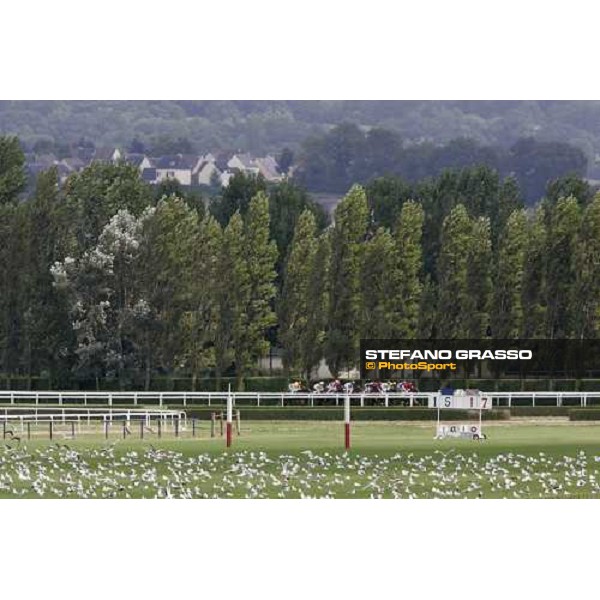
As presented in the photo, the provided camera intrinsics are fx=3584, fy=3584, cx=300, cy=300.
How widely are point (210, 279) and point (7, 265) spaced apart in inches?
140

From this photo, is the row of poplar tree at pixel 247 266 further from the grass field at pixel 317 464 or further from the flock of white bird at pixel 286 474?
the flock of white bird at pixel 286 474

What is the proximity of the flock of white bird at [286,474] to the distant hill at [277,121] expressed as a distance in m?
5.95

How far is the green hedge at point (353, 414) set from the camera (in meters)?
59.3

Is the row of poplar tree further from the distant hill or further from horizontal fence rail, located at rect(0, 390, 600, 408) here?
the distant hill

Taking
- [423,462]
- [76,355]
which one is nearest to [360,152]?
[76,355]

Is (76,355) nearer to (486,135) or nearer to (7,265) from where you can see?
(7,265)

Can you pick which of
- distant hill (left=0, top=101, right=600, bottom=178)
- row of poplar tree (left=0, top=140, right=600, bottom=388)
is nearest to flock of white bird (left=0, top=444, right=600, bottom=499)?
row of poplar tree (left=0, top=140, right=600, bottom=388)

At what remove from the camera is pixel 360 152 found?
65.4m

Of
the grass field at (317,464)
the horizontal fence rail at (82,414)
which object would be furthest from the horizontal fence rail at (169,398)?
the grass field at (317,464)

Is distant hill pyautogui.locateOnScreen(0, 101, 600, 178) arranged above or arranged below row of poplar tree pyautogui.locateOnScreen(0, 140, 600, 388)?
above

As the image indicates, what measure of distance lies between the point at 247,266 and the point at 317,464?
8385 mm

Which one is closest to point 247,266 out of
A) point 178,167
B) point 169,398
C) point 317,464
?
point 169,398

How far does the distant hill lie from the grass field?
17.4 feet

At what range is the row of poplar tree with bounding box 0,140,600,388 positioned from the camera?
61.1m
